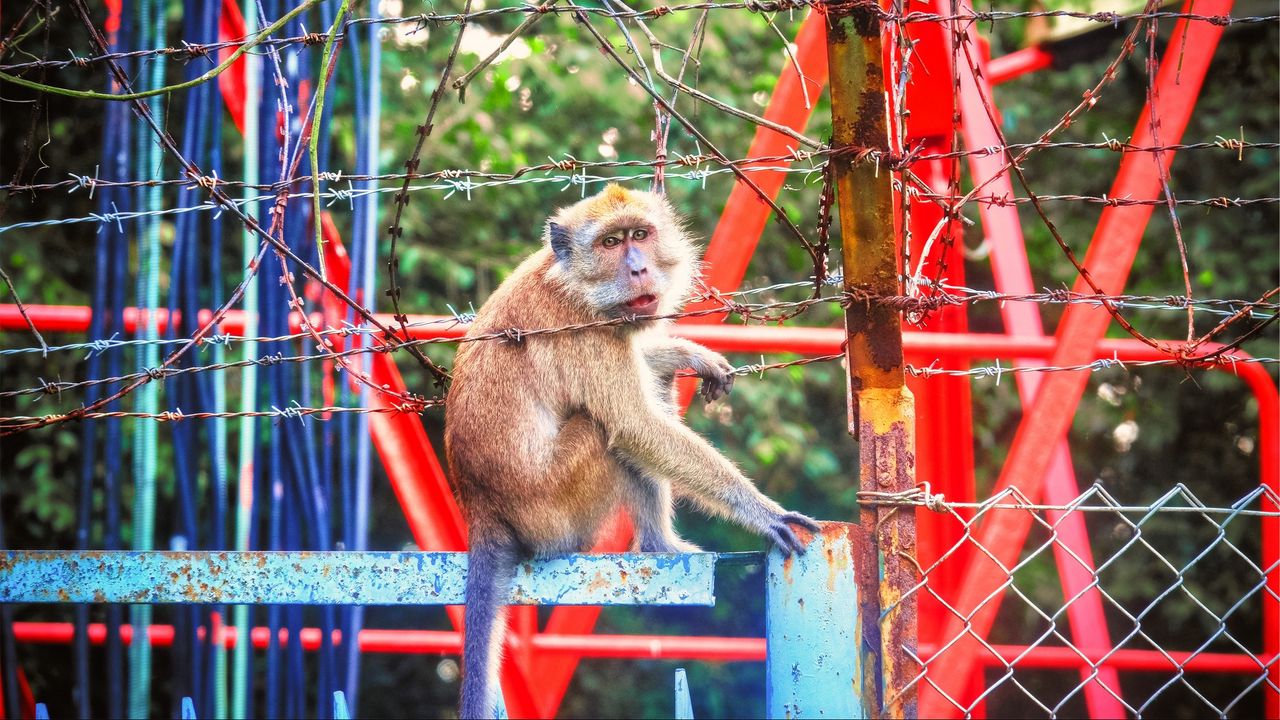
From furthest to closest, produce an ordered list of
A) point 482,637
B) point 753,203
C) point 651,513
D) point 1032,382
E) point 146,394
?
1. point 1032,382
2. point 146,394
3. point 753,203
4. point 651,513
5. point 482,637

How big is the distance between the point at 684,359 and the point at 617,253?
16.8 inches

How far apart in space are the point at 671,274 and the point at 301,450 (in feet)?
5.54

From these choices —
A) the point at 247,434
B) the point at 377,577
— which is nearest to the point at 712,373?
the point at 377,577

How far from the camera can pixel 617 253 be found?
11.5 feet

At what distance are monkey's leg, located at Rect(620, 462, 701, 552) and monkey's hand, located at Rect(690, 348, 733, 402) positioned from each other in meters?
0.33

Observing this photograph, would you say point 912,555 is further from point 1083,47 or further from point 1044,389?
point 1083,47

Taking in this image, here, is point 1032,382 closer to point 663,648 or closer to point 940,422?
point 940,422

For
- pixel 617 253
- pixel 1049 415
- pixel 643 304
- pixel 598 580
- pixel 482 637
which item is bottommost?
pixel 482 637

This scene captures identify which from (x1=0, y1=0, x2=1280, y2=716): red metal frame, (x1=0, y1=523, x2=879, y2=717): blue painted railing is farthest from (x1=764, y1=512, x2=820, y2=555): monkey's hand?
(x1=0, y1=0, x2=1280, y2=716): red metal frame

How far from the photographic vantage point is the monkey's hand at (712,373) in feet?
11.3

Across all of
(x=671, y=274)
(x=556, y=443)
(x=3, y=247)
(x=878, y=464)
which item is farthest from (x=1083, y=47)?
(x=3, y=247)

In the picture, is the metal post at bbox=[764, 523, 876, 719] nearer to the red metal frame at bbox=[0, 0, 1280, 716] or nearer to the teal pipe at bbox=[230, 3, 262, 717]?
the red metal frame at bbox=[0, 0, 1280, 716]

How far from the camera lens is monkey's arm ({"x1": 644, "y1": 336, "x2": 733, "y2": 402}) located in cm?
353

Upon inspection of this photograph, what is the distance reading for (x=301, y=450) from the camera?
4.34 metres
